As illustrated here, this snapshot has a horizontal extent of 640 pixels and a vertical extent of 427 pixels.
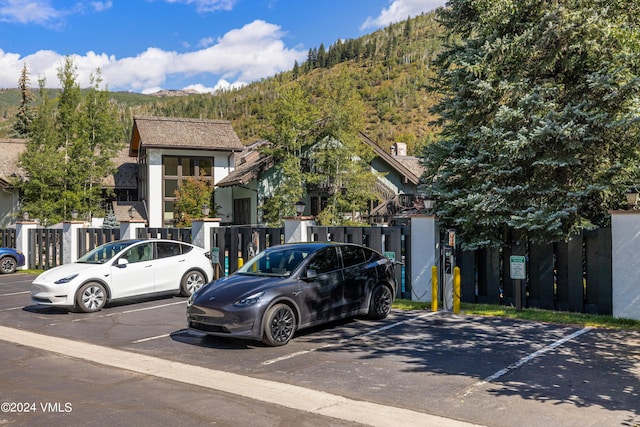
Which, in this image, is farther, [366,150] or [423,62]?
[423,62]

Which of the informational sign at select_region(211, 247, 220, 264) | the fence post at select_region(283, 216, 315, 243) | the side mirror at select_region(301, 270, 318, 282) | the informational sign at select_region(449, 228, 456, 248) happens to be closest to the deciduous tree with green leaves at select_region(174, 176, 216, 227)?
the informational sign at select_region(211, 247, 220, 264)

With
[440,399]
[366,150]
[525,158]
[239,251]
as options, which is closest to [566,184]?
[525,158]

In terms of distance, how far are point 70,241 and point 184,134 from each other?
47.5 ft

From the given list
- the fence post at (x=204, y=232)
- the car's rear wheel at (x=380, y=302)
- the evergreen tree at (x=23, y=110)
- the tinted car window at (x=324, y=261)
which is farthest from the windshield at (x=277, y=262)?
the evergreen tree at (x=23, y=110)

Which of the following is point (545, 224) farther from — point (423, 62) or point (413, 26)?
point (413, 26)

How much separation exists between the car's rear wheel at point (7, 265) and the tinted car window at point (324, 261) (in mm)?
17491

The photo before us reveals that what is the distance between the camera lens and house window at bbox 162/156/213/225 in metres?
34.2

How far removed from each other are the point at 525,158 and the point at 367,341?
5548mm

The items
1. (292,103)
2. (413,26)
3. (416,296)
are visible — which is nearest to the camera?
(416,296)

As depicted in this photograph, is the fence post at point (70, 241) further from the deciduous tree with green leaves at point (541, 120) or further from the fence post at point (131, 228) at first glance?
the deciduous tree with green leaves at point (541, 120)

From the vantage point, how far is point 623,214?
10.3m

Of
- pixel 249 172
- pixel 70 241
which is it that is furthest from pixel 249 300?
pixel 249 172

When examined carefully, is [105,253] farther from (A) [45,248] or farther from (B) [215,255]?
(A) [45,248]

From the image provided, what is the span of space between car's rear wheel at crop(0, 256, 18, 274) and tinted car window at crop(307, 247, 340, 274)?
689 inches
